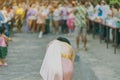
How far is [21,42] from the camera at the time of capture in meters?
23.7


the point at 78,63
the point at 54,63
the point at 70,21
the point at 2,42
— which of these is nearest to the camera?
the point at 54,63

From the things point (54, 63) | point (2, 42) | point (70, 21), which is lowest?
point (70, 21)

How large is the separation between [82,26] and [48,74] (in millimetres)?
10308

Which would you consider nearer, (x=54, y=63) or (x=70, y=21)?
(x=54, y=63)

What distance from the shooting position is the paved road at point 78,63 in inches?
512

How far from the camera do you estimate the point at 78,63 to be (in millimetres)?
15711

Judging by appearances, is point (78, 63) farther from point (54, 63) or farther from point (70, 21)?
point (70, 21)

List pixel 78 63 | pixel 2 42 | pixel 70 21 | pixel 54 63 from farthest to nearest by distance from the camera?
pixel 70 21
pixel 78 63
pixel 2 42
pixel 54 63

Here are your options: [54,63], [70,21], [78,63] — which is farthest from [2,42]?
[70,21]

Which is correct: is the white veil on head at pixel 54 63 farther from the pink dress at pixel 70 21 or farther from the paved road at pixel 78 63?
the pink dress at pixel 70 21

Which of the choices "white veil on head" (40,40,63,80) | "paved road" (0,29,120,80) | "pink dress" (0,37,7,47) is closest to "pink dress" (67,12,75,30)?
"paved road" (0,29,120,80)

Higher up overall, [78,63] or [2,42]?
[2,42]

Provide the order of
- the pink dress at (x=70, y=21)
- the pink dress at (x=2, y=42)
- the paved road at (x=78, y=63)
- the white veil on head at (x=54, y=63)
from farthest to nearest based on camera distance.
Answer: the pink dress at (x=70, y=21) → the pink dress at (x=2, y=42) → the paved road at (x=78, y=63) → the white veil on head at (x=54, y=63)

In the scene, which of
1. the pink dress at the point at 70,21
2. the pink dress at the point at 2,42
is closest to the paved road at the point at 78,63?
the pink dress at the point at 2,42
